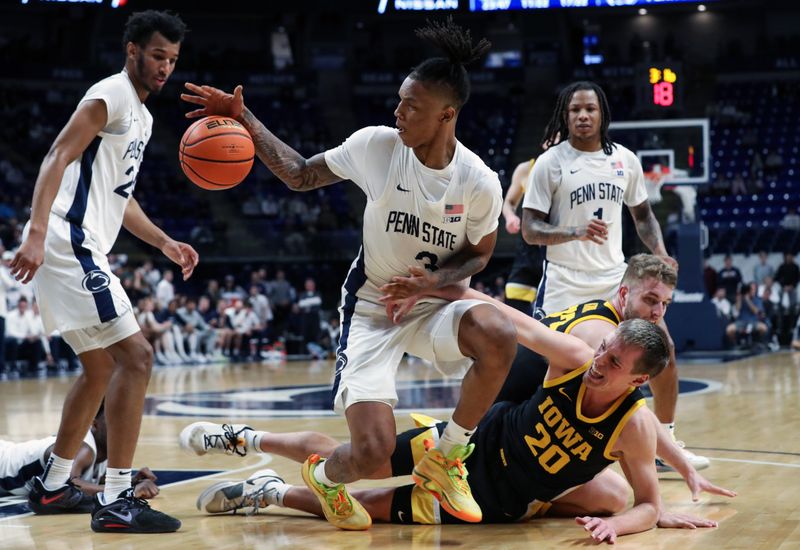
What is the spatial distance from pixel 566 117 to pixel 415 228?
2.38m

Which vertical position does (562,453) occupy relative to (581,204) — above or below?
below

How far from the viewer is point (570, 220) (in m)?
6.49

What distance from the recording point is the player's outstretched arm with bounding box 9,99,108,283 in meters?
4.38

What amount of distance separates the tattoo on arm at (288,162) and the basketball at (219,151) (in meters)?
0.10

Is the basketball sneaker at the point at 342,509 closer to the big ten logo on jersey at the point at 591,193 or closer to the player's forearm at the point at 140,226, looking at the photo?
the player's forearm at the point at 140,226

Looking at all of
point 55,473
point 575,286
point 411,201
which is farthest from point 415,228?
point 55,473

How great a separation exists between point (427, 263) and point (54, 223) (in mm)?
1721

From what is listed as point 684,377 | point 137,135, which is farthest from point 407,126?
point 684,377

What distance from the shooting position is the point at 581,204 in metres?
6.46

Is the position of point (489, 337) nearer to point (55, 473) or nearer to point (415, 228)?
point (415, 228)

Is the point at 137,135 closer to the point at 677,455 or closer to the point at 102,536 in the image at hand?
the point at 102,536

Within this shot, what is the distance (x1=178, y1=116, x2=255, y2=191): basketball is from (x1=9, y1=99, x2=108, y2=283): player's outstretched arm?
424mm

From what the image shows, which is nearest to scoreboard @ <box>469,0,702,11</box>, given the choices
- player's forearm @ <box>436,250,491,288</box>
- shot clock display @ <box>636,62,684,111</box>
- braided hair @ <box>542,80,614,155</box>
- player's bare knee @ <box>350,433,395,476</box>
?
shot clock display @ <box>636,62,684,111</box>

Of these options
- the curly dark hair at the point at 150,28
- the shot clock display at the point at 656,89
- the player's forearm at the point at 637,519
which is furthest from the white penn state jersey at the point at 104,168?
the shot clock display at the point at 656,89
